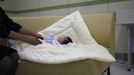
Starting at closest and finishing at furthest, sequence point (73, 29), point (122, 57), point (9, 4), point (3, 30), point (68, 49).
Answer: point (3, 30) → point (68, 49) → point (73, 29) → point (122, 57) → point (9, 4)

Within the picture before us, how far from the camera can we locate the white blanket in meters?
1.37

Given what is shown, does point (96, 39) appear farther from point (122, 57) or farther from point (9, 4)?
point (9, 4)

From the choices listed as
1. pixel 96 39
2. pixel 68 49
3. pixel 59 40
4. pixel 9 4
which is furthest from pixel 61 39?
pixel 9 4

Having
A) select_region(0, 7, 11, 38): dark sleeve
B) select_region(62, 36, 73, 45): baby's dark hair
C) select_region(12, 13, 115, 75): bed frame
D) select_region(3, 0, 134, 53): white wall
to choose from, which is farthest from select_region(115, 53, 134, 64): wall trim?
select_region(0, 7, 11, 38): dark sleeve

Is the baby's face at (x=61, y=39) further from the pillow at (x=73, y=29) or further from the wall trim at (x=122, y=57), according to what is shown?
the wall trim at (x=122, y=57)

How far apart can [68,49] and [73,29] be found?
0.64 meters

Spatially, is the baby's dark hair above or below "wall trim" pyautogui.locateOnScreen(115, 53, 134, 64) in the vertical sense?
above

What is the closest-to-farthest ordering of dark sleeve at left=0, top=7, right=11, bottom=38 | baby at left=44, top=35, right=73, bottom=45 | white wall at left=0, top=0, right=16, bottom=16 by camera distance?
dark sleeve at left=0, top=7, right=11, bottom=38
baby at left=44, top=35, right=73, bottom=45
white wall at left=0, top=0, right=16, bottom=16

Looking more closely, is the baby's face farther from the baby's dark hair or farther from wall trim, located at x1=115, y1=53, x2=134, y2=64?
wall trim, located at x1=115, y1=53, x2=134, y2=64

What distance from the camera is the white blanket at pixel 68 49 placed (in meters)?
1.37

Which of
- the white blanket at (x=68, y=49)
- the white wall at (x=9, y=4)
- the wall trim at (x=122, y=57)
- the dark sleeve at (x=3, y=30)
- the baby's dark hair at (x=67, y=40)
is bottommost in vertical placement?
the wall trim at (x=122, y=57)

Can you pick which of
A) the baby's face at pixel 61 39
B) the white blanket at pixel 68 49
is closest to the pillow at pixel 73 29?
the white blanket at pixel 68 49

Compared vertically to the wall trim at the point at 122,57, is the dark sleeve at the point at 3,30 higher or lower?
higher

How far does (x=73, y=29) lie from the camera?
2.09m
